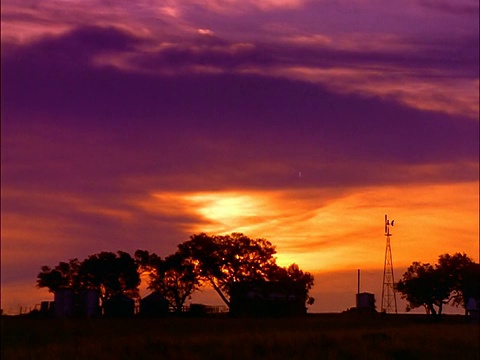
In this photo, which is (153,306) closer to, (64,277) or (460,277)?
(64,277)

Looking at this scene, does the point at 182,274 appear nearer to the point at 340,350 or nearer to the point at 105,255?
the point at 105,255

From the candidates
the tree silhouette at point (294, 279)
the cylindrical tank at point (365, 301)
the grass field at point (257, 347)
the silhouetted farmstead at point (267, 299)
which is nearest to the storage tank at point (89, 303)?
the silhouetted farmstead at point (267, 299)

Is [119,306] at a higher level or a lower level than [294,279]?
lower

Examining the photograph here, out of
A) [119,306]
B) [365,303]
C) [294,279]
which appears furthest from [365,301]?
[119,306]

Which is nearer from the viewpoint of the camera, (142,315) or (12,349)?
(12,349)

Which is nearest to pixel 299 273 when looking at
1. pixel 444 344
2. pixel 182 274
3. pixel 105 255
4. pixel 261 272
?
pixel 261 272

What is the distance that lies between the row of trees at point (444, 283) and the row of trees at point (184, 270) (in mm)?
12853

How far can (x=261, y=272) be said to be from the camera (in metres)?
113

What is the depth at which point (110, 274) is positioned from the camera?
100 meters

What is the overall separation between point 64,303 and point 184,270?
28211 millimetres

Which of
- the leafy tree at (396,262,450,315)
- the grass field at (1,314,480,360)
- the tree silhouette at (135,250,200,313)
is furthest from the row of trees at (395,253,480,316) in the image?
the grass field at (1,314,480,360)

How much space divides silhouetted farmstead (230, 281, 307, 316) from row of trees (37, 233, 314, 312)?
1.10 m

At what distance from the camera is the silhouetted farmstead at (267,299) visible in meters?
96.8

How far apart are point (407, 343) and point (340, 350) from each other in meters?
4.56
